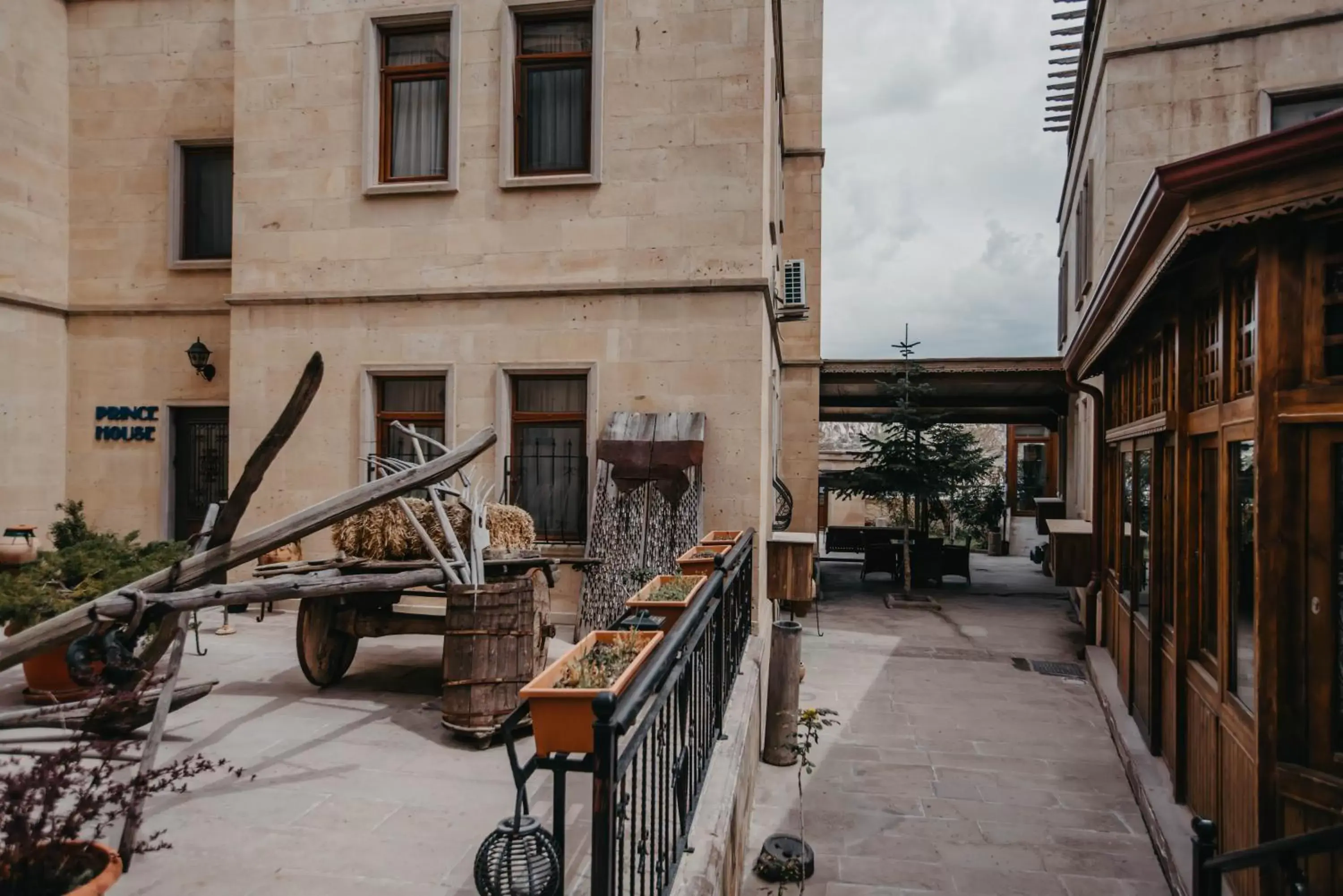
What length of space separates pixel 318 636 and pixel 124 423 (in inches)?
227

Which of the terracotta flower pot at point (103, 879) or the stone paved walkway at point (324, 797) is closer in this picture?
the terracotta flower pot at point (103, 879)

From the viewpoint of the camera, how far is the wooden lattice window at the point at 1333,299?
310cm

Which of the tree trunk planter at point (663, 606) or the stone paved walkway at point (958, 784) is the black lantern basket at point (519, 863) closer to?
the tree trunk planter at point (663, 606)

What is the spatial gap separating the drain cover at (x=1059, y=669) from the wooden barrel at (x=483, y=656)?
6.87m

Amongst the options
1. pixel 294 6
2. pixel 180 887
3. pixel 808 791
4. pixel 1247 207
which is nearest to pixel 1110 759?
pixel 808 791

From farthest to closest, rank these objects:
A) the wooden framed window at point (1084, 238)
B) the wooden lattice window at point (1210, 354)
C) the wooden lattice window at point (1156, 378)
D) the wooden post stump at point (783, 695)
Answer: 1. the wooden framed window at point (1084, 238)
2. the wooden post stump at point (783, 695)
3. the wooden lattice window at point (1156, 378)
4. the wooden lattice window at point (1210, 354)

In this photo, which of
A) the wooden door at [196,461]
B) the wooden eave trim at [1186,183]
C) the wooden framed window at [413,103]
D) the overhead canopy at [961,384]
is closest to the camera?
the wooden eave trim at [1186,183]

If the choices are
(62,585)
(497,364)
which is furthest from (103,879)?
(497,364)

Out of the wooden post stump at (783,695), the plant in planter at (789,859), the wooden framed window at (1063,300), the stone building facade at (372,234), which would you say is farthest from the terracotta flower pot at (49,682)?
the wooden framed window at (1063,300)

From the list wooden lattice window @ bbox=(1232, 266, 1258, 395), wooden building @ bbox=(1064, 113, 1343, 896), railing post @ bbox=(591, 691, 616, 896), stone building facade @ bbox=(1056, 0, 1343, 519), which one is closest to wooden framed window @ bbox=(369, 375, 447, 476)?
wooden building @ bbox=(1064, 113, 1343, 896)

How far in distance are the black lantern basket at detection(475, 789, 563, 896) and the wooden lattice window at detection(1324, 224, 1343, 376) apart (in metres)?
3.50

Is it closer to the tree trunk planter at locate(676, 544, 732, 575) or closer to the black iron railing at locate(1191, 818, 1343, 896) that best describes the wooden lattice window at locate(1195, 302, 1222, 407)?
the black iron railing at locate(1191, 818, 1343, 896)

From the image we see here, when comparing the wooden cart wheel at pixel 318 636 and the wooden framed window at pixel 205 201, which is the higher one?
the wooden framed window at pixel 205 201

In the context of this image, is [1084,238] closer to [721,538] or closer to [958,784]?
[721,538]
